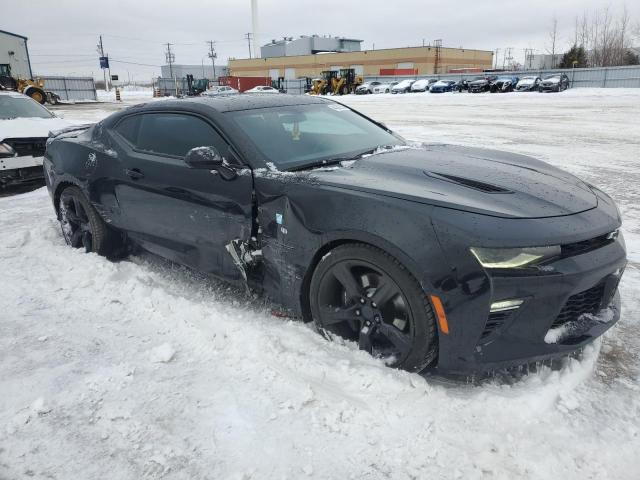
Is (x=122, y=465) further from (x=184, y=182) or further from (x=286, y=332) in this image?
(x=184, y=182)

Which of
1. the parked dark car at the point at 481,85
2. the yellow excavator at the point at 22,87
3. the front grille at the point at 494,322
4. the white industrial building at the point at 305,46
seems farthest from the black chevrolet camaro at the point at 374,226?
the white industrial building at the point at 305,46

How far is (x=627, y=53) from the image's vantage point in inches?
2256

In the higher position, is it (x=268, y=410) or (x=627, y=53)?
(x=627, y=53)

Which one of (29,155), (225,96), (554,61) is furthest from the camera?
(554,61)

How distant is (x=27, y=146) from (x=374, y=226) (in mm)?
6431

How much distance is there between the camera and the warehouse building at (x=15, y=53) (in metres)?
38.4

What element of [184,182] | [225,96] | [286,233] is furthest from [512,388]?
[225,96]

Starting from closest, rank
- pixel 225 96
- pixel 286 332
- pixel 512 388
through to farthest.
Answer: pixel 512 388, pixel 286 332, pixel 225 96

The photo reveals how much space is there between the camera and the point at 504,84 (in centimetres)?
3512

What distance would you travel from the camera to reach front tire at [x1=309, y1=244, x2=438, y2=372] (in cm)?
233

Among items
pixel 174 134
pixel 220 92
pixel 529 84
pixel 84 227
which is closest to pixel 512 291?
pixel 174 134

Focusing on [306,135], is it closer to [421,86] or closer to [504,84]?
[504,84]

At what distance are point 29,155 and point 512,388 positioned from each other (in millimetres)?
7023

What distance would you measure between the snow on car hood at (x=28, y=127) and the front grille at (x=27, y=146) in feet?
0.19
